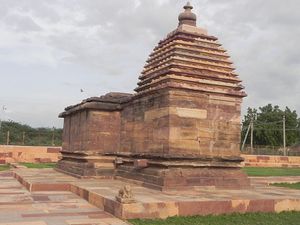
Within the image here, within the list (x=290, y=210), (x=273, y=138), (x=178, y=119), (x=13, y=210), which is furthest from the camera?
(x=273, y=138)

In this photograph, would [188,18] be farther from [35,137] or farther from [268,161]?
[35,137]

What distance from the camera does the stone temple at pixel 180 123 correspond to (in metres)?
9.55

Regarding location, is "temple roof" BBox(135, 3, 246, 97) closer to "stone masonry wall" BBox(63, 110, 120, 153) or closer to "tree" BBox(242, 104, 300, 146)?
"stone masonry wall" BBox(63, 110, 120, 153)

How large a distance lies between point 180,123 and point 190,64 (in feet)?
5.72

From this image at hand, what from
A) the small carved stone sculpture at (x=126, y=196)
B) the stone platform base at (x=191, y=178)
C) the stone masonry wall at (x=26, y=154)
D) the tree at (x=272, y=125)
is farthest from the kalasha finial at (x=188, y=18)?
the tree at (x=272, y=125)

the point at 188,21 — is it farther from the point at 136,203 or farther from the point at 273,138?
the point at 273,138

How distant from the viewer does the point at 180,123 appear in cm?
963

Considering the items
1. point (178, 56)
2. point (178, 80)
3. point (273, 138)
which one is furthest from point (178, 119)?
point (273, 138)

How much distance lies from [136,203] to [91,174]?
582 cm

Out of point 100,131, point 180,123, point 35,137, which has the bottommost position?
point 100,131

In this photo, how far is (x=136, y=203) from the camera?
21.6 feet

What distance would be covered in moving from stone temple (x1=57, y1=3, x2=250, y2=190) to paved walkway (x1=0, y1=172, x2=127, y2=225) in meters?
2.13

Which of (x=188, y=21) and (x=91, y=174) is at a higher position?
(x=188, y=21)

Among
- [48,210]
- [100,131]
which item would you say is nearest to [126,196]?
[48,210]
